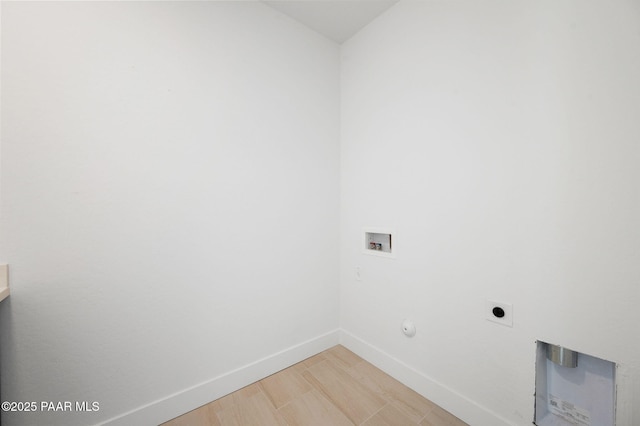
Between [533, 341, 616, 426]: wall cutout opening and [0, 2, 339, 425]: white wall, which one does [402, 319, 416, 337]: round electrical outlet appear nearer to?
[533, 341, 616, 426]: wall cutout opening

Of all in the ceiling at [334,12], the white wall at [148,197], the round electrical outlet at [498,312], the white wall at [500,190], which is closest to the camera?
the white wall at [500,190]

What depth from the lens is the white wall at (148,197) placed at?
3.20 feet

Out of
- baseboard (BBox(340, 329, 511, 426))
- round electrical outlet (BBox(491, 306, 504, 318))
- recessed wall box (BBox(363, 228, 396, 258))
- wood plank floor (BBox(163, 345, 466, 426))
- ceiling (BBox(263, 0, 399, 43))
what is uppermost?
ceiling (BBox(263, 0, 399, 43))

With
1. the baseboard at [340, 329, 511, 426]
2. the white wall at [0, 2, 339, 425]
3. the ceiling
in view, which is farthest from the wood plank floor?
the ceiling

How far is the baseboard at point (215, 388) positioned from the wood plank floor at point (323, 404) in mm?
36

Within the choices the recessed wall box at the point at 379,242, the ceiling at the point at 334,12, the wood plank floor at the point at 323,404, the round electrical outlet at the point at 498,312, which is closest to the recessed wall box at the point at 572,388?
the round electrical outlet at the point at 498,312

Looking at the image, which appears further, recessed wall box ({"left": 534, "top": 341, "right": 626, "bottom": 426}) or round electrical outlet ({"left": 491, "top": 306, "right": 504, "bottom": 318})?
round electrical outlet ({"left": 491, "top": 306, "right": 504, "bottom": 318})

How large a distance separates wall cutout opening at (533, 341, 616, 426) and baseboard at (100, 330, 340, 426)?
132 cm

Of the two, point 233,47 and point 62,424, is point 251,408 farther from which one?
point 233,47

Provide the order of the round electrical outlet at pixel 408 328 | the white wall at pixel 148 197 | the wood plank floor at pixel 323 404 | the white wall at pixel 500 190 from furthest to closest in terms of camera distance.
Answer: the round electrical outlet at pixel 408 328
the wood plank floor at pixel 323 404
the white wall at pixel 148 197
the white wall at pixel 500 190

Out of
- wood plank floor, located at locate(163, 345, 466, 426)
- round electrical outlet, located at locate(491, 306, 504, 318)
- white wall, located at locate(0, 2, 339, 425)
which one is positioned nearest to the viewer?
white wall, located at locate(0, 2, 339, 425)

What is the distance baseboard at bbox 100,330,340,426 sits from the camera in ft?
3.84

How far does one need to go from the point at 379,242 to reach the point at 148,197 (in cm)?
148

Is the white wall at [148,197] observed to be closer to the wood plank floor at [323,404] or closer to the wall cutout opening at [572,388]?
the wood plank floor at [323,404]
